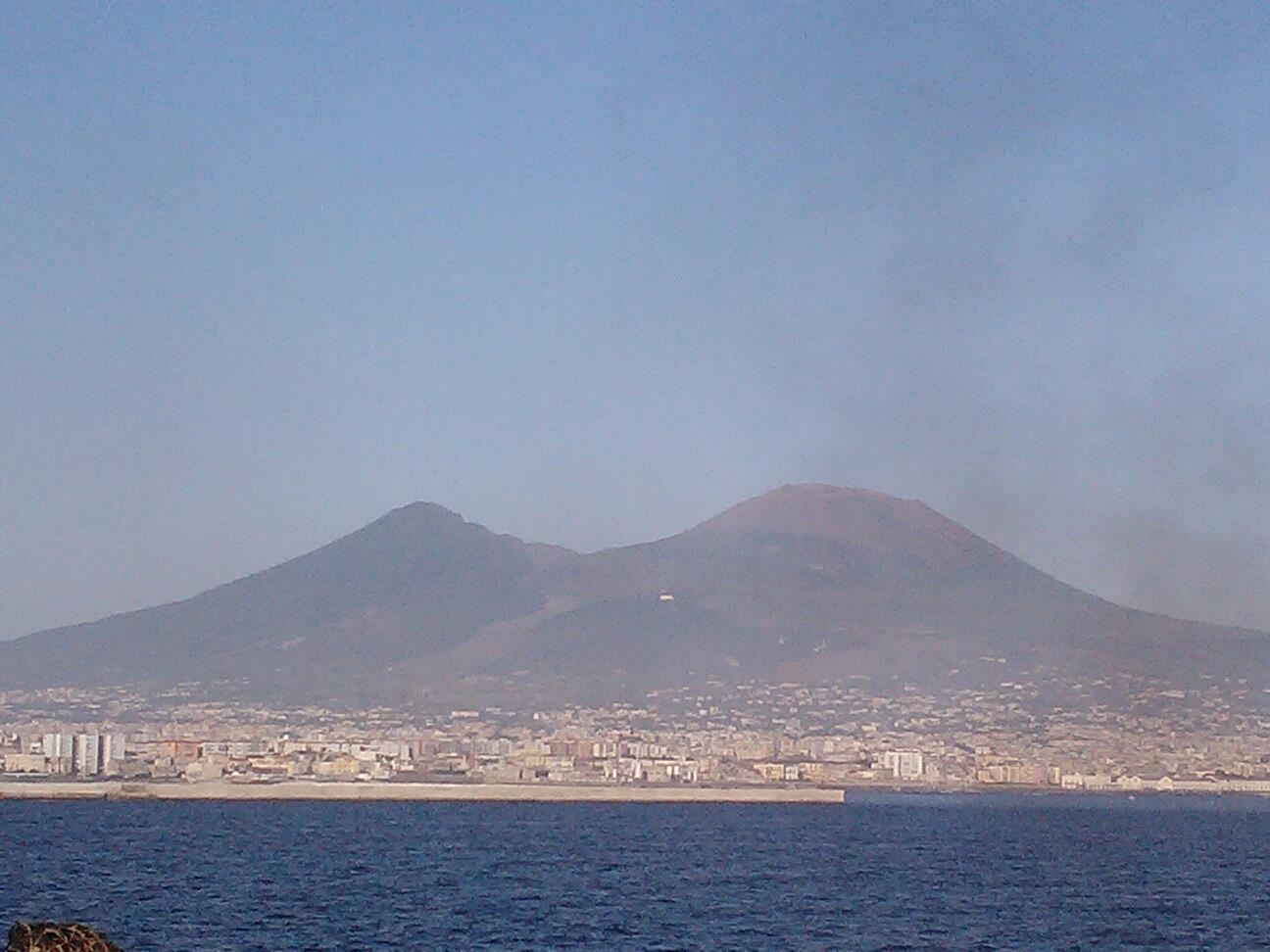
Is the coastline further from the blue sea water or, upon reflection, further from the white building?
the white building

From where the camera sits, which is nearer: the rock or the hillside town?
the rock

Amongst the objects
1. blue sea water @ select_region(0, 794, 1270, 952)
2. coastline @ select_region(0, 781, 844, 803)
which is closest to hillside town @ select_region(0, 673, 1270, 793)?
coastline @ select_region(0, 781, 844, 803)

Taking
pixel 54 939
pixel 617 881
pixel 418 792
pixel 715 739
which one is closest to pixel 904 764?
pixel 715 739

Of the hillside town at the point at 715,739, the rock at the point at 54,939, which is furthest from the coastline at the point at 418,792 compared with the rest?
the rock at the point at 54,939

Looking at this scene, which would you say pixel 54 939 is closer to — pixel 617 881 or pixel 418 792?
pixel 617 881

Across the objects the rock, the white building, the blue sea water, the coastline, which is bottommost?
the blue sea water

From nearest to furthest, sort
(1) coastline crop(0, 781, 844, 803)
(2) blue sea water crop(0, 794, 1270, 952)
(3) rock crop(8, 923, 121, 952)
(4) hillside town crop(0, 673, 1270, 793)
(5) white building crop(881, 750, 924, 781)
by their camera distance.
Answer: (3) rock crop(8, 923, 121, 952), (2) blue sea water crop(0, 794, 1270, 952), (1) coastline crop(0, 781, 844, 803), (4) hillside town crop(0, 673, 1270, 793), (5) white building crop(881, 750, 924, 781)
